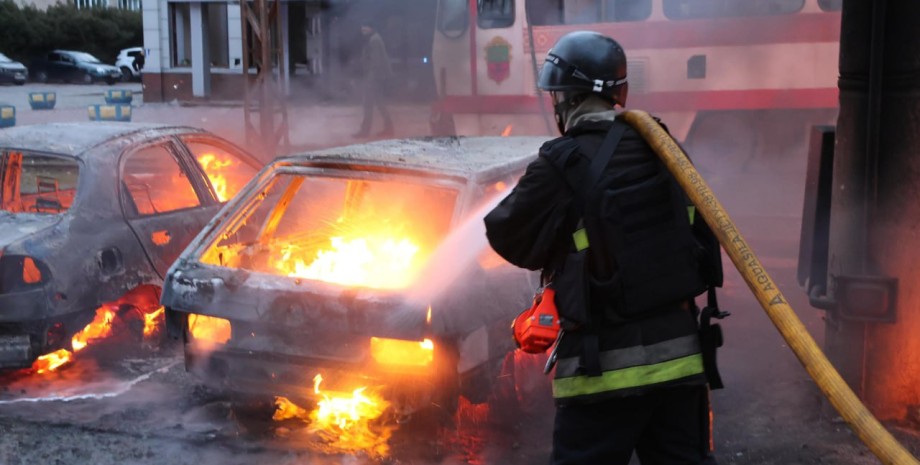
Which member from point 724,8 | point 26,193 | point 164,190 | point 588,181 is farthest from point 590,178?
point 724,8

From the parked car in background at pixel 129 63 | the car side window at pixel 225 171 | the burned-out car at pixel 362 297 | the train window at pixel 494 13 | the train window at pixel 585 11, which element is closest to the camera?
A: the burned-out car at pixel 362 297

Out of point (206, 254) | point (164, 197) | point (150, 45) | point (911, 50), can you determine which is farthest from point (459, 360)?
point (150, 45)

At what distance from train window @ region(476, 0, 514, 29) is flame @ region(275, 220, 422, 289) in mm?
6666

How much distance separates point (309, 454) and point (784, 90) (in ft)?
27.1

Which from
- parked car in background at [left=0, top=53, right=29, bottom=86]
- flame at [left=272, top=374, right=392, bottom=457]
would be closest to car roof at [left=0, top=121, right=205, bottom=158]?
flame at [left=272, top=374, right=392, bottom=457]

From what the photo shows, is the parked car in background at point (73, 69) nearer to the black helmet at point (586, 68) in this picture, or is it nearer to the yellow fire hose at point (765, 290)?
the black helmet at point (586, 68)

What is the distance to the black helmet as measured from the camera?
3.14 metres

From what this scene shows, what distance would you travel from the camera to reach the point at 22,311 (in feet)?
18.7

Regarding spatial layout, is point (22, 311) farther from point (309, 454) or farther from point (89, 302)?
point (309, 454)

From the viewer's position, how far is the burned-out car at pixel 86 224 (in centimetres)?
577

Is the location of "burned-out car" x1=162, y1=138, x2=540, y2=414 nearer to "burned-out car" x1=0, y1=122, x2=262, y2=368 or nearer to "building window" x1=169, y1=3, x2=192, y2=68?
"burned-out car" x1=0, y1=122, x2=262, y2=368

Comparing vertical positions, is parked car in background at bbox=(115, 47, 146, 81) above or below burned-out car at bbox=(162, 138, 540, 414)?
above

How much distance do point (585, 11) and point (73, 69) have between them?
4081 centimetres

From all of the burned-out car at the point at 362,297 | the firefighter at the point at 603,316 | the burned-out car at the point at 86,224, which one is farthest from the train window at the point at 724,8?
the firefighter at the point at 603,316
